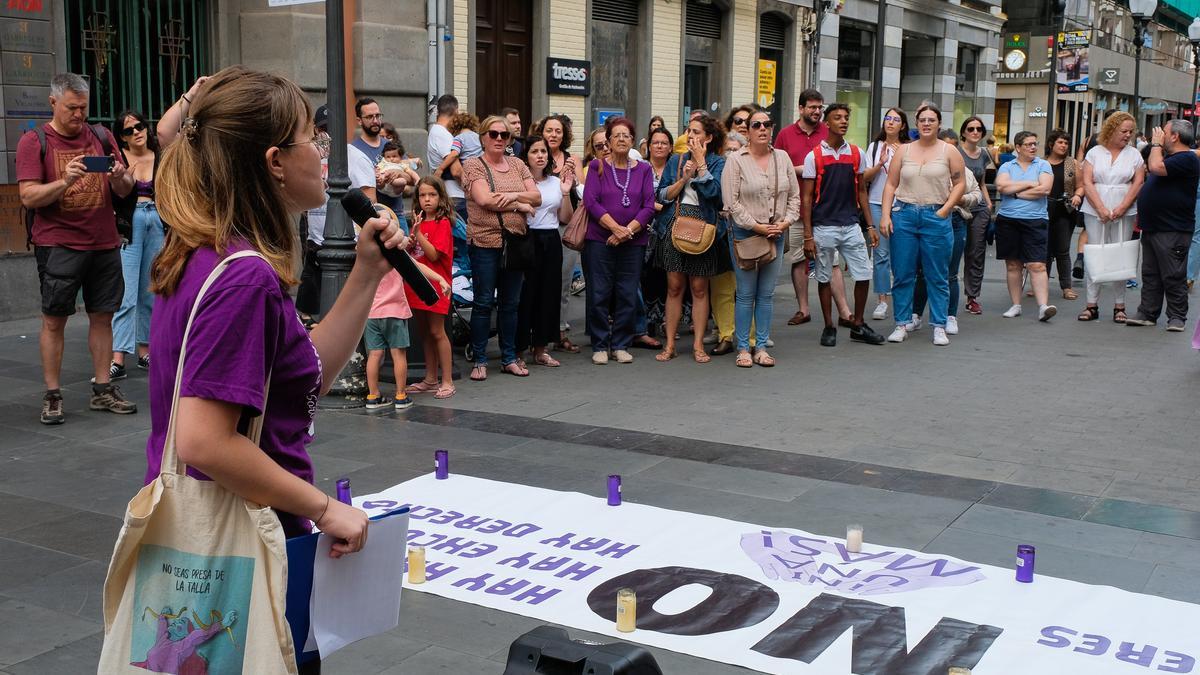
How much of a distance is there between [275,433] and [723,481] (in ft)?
14.5

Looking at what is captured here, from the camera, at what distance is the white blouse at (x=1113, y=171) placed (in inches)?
483

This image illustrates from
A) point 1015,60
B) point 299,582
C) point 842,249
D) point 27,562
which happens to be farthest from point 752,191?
point 1015,60

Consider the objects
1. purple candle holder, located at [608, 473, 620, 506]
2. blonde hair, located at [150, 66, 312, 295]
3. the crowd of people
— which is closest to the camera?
blonde hair, located at [150, 66, 312, 295]

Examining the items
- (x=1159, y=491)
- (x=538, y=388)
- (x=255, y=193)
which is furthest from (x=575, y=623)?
(x=538, y=388)

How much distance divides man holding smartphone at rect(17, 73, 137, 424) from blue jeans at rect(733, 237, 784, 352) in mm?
4660

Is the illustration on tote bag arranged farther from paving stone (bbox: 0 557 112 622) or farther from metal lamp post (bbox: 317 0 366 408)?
metal lamp post (bbox: 317 0 366 408)

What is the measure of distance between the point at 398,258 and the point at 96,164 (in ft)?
18.7

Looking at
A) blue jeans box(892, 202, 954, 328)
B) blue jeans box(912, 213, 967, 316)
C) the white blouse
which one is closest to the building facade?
the white blouse

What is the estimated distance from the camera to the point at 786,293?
14.6 m

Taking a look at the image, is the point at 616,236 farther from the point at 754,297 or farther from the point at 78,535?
the point at 78,535

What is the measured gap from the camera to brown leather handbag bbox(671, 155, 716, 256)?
9.89m

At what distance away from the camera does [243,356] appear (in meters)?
2.23

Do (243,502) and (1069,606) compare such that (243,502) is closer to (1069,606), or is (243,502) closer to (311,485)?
(311,485)

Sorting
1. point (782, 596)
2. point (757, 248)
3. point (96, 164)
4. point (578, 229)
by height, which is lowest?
point (782, 596)
